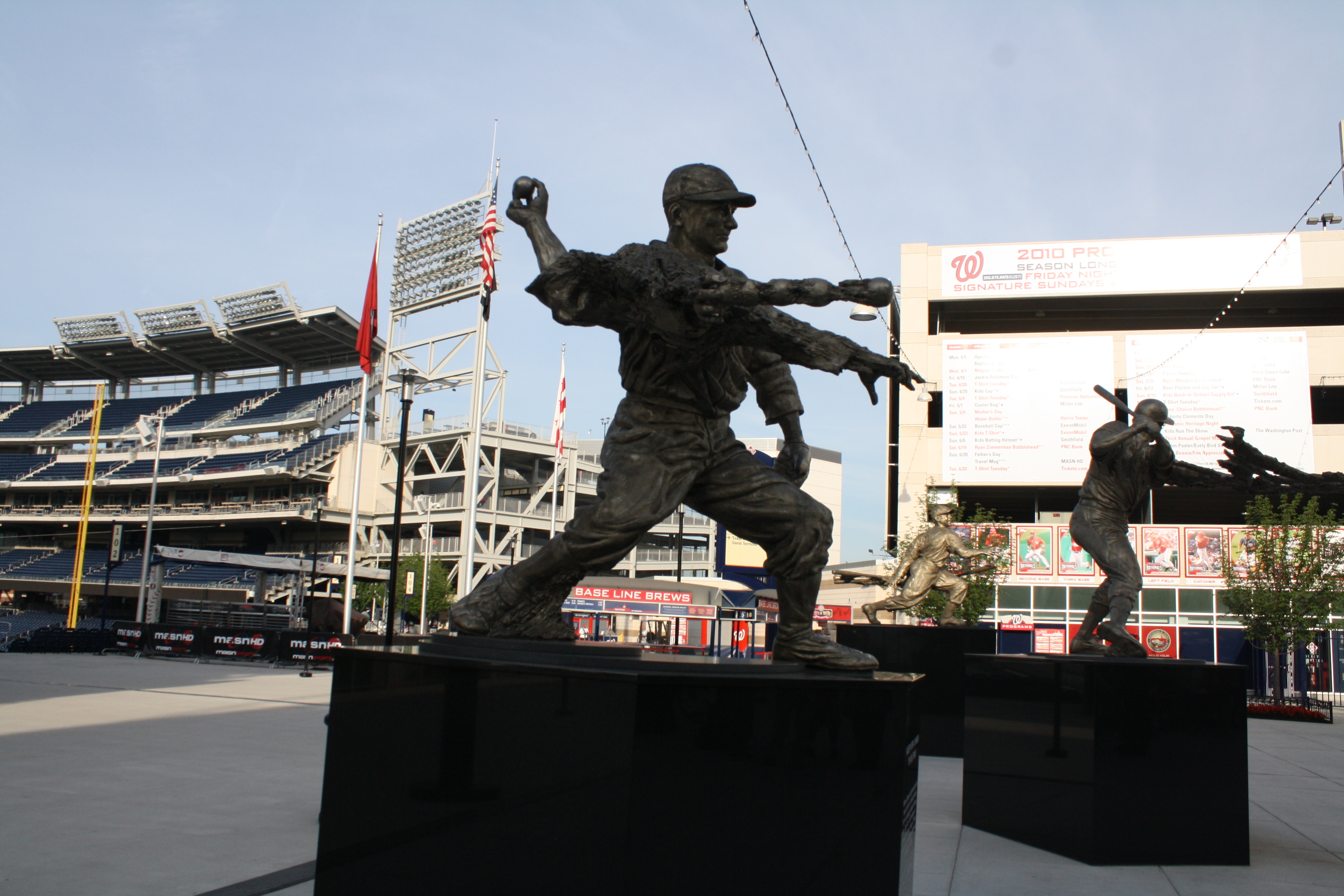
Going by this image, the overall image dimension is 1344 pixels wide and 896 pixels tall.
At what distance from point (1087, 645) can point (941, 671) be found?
12.1ft

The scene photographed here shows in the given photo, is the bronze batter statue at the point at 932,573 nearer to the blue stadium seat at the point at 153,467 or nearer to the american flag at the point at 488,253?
the american flag at the point at 488,253

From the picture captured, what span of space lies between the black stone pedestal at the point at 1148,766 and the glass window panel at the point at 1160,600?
78.8 ft

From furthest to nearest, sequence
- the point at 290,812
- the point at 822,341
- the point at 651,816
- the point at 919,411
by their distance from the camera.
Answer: the point at 919,411 → the point at 290,812 → the point at 822,341 → the point at 651,816

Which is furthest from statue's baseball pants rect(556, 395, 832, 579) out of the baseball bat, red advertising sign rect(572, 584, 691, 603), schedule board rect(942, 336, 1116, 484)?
schedule board rect(942, 336, 1116, 484)

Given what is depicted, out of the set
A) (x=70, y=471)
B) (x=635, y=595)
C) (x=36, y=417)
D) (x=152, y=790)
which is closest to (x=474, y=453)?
(x=635, y=595)

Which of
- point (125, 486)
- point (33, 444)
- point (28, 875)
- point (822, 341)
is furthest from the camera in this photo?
point (33, 444)

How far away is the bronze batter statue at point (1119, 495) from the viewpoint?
295 inches

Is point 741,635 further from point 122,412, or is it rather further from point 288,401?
point 122,412

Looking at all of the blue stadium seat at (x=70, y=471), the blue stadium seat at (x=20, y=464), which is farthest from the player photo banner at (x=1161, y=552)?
the blue stadium seat at (x=20, y=464)

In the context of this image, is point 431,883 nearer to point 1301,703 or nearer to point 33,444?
point 1301,703

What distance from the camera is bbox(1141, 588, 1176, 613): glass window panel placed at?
1083 inches

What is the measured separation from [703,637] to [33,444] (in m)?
49.4

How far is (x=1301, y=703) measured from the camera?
56.9 ft

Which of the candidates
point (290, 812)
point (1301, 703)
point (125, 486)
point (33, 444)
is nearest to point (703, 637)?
point (1301, 703)
